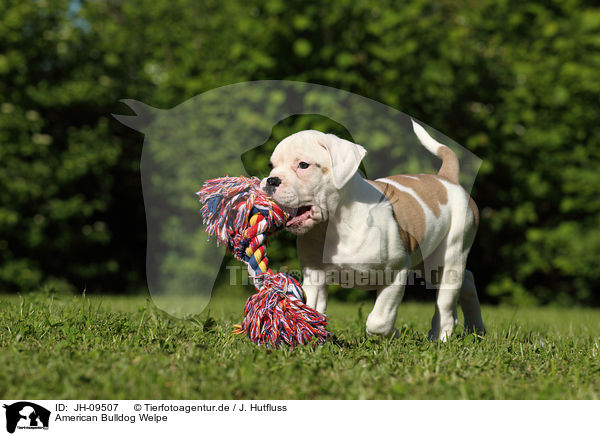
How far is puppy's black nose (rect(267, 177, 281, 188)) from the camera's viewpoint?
3.18m

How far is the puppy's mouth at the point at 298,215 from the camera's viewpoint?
326 centimetres

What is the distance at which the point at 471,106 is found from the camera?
28.6ft

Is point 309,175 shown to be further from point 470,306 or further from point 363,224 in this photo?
point 470,306

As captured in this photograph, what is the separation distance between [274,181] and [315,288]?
0.71 m

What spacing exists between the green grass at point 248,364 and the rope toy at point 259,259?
0.34 feet

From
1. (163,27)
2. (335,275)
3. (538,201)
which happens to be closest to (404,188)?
(335,275)

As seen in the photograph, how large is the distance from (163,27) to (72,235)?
16.8ft

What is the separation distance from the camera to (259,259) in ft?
10.8

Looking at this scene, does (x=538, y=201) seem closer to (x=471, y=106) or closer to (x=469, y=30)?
(x=471, y=106)

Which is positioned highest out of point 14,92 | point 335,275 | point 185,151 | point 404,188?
point 14,92

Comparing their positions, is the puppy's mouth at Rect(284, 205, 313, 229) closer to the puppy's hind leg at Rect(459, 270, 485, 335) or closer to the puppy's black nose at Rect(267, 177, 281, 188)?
the puppy's black nose at Rect(267, 177, 281, 188)

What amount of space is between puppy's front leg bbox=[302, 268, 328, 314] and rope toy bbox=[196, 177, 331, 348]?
8.8 inches
